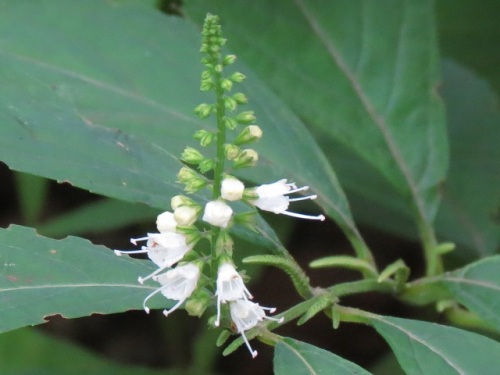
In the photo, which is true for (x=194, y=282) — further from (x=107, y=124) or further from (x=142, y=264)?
(x=107, y=124)

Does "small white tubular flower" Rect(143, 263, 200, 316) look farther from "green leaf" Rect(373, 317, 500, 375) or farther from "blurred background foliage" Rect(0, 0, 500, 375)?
"blurred background foliage" Rect(0, 0, 500, 375)

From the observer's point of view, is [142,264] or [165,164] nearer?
[142,264]

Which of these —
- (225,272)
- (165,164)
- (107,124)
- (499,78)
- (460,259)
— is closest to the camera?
(225,272)

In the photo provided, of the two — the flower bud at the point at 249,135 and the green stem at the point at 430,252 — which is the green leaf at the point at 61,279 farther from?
the green stem at the point at 430,252

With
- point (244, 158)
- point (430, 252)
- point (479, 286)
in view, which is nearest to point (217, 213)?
point (244, 158)

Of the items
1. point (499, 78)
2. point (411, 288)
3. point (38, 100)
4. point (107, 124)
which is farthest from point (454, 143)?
point (38, 100)

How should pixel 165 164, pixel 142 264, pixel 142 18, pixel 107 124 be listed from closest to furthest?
pixel 142 264, pixel 165 164, pixel 107 124, pixel 142 18

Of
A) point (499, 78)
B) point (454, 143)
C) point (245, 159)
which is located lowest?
point (454, 143)

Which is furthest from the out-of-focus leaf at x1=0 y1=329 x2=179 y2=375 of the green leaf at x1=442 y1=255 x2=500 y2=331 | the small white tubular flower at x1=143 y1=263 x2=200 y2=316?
the small white tubular flower at x1=143 y1=263 x2=200 y2=316
